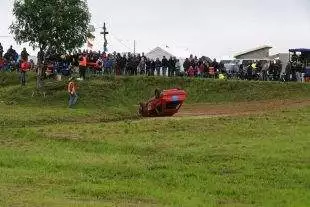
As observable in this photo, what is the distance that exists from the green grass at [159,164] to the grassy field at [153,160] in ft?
0.07

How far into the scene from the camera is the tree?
3916cm

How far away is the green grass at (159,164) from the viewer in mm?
13016

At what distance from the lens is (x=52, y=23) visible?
39.2 metres

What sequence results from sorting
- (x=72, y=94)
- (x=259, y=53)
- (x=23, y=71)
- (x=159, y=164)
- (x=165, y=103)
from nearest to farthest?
(x=159, y=164) < (x=165, y=103) < (x=72, y=94) < (x=23, y=71) < (x=259, y=53)

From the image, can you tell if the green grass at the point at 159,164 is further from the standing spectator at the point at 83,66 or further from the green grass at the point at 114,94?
the standing spectator at the point at 83,66

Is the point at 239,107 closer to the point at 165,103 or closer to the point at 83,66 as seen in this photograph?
the point at 165,103

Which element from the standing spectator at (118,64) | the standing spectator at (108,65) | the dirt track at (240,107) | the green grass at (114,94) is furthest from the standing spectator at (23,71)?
the dirt track at (240,107)

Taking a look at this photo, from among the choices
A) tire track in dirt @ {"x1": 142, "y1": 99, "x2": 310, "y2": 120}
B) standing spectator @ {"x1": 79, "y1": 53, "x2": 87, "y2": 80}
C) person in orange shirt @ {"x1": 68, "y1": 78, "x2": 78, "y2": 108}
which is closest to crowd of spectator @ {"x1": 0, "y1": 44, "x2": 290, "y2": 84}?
standing spectator @ {"x1": 79, "y1": 53, "x2": 87, "y2": 80}

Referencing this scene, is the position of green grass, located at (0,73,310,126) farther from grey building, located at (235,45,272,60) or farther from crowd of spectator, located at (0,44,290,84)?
grey building, located at (235,45,272,60)

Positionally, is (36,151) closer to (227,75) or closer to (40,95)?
(40,95)

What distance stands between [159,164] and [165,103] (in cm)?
1463

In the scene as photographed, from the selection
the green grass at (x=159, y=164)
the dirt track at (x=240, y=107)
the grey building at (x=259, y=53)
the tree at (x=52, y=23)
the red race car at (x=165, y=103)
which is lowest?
the dirt track at (x=240, y=107)

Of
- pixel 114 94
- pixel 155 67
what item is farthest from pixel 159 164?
pixel 155 67

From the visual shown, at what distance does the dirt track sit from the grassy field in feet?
9.78
